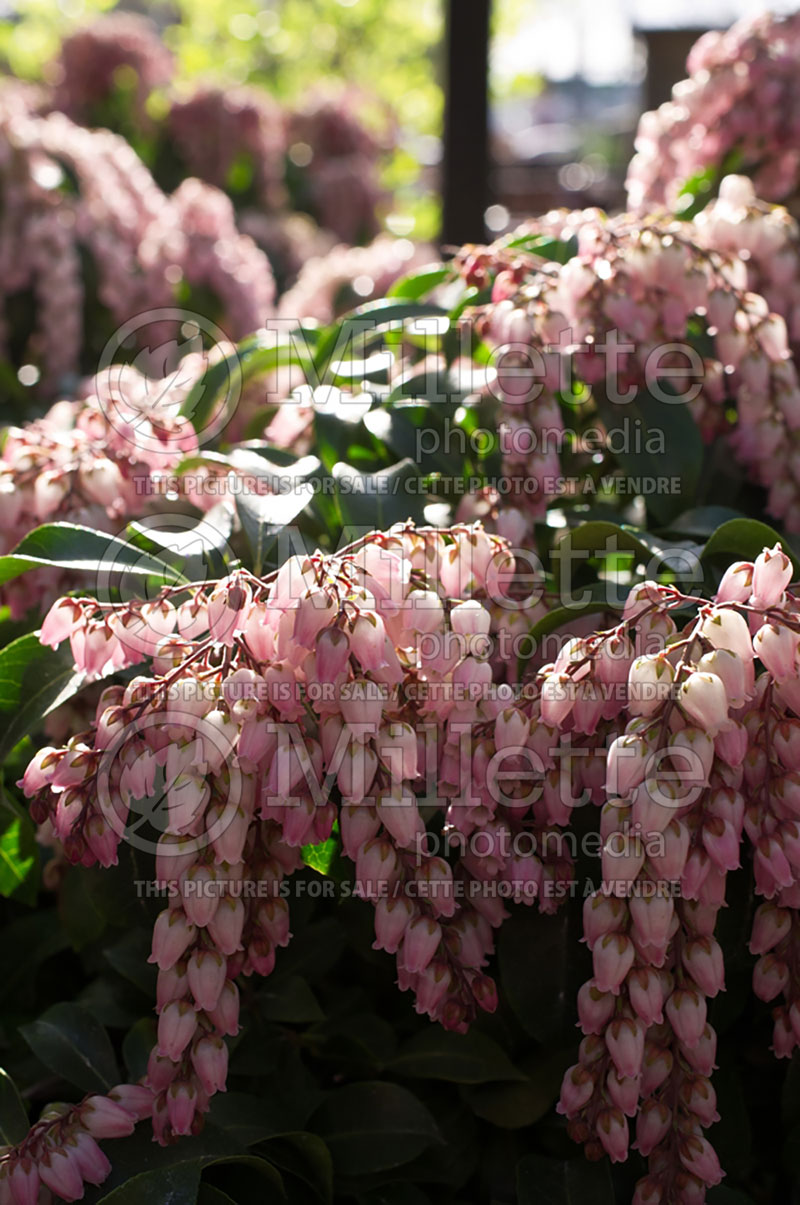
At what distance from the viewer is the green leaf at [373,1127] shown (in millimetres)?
1071

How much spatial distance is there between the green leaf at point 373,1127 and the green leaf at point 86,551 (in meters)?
0.52

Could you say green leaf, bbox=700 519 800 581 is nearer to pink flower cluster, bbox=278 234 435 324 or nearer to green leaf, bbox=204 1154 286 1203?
green leaf, bbox=204 1154 286 1203

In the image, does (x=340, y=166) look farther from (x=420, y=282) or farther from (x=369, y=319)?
(x=369, y=319)

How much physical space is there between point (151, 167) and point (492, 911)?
14.3 feet

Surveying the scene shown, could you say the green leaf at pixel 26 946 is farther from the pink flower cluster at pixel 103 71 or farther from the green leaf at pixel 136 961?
the pink flower cluster at pixel 103 71

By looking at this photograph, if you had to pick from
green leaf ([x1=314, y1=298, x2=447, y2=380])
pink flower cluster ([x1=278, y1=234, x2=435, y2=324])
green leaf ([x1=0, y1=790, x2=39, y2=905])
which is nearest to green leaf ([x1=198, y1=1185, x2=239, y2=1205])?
green leaf ([x1=0, y1=790, x2=39, y2=905])

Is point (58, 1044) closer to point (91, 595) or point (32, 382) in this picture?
point (91, 595)

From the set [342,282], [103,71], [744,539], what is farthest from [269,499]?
[103,71]

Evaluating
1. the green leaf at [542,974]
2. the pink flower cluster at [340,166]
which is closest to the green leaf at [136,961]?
the green leaf at [542,974]

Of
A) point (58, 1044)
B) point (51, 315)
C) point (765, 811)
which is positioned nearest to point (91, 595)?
point (58, 1044)

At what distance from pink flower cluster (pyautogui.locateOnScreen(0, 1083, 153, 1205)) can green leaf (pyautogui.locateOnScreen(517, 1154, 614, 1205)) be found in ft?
1.08

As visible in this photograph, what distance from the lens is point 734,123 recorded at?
196cm

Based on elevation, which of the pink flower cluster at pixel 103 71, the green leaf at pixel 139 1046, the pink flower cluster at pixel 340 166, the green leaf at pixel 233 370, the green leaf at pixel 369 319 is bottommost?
the green leaf at pixel 139 1046

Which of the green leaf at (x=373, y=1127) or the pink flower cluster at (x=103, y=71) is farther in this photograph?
the pink flower cluster at (x=103, y=71)
